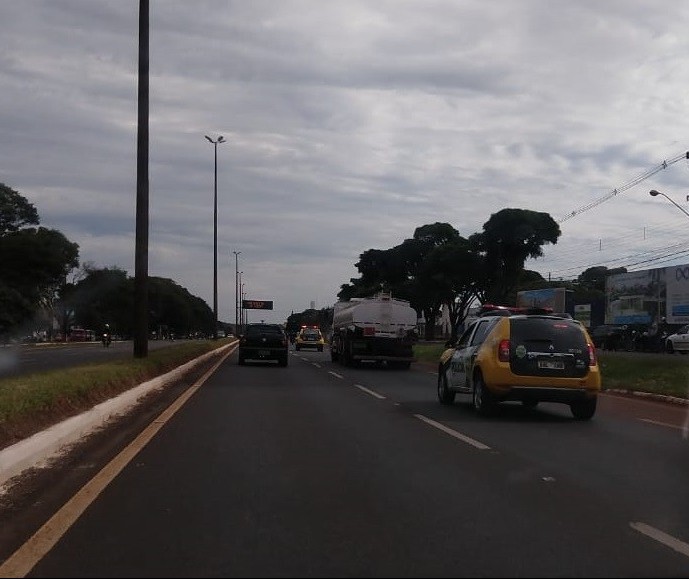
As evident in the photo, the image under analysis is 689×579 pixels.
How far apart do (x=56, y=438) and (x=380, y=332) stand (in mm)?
23331

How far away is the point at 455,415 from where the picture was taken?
14992mm

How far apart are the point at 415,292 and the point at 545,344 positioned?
61191 millimetres

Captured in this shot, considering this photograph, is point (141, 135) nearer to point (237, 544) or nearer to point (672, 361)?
point (672, 361)

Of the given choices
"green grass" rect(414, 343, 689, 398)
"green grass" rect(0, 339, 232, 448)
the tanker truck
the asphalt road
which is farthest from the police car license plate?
the tanker truck

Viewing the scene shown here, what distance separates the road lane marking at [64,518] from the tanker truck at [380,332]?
→ 21.6 meters

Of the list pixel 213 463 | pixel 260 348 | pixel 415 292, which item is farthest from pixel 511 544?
pixel 415 292

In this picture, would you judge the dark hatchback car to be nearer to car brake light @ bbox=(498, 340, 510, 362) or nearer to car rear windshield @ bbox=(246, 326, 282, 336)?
car rear windshield @ bbox=(246, 326, 282, 336)

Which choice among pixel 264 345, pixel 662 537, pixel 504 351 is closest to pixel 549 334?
pixel 504 351

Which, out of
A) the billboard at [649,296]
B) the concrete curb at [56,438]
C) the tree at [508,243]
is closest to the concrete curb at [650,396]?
the concrete curb at [56,438]

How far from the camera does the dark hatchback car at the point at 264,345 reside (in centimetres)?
3312

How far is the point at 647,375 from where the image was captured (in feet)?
74.8

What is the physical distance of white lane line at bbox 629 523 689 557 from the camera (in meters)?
6.22

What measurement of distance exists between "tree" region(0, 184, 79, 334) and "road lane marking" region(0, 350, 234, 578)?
5058cm

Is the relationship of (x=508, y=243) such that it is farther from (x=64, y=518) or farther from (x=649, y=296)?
(x=64, y=518)
